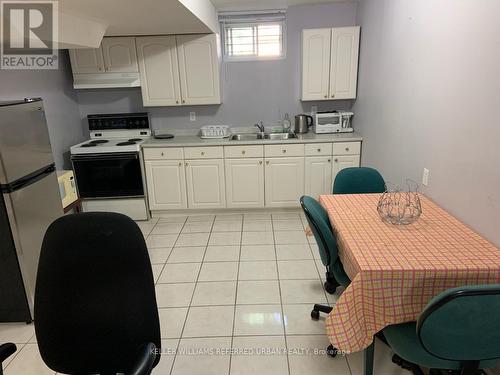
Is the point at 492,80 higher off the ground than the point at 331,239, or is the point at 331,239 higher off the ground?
the point at 492,80

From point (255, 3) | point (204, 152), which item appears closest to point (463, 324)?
point (204, 152)

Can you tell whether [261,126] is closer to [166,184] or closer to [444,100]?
[166,184]

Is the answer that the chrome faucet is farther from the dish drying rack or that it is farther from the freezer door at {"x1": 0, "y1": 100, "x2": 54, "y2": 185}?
the freezer door at {"x1": 0, "y1": 100, "x2": 54, "y2": 185}

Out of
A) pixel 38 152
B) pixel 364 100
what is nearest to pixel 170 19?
pixel 38 152

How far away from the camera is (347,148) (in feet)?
13.1

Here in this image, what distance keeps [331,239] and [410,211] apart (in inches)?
20.6

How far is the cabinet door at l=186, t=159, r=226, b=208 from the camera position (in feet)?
13.4

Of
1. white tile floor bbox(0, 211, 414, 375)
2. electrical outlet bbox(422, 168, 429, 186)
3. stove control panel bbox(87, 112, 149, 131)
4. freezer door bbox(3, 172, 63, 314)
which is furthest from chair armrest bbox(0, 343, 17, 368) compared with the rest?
stove control panel bbox(87, 112, 149, 131)

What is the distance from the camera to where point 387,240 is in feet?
6.02

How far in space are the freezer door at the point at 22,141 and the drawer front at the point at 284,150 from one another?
2.24m

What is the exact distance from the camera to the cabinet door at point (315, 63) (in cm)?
391

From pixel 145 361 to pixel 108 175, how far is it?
3145 mm

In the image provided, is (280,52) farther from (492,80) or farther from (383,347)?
(383,347)

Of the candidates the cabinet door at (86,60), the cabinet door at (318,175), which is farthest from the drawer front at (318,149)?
the cabinet door at (86,60)
